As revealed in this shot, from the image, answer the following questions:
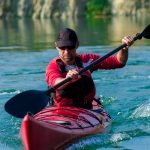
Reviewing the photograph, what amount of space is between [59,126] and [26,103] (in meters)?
0.72

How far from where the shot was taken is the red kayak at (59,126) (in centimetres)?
634

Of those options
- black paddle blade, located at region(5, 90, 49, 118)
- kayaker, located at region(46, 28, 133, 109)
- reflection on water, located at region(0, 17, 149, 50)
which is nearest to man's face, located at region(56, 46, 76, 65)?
kayaker, located at region(46, 28, 133, 109)

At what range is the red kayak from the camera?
20.8ft

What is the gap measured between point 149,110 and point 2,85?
3.44 metres

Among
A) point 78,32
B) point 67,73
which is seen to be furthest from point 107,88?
point 78,32

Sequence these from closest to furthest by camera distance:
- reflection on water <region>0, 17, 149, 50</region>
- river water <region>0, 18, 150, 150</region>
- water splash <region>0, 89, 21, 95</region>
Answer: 1. river water <region>0, 18, 150, 150</region>
2. water splash <region>0, 89, 21, 95</region>
3. reflection on water <region>0, 17, 149, 50</region>

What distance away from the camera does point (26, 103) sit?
24.1ft

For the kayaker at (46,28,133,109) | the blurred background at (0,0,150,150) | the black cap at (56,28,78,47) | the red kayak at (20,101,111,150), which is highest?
the black cap at (56,28,78,47)

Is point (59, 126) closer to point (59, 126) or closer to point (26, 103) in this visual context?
point (59, 126)

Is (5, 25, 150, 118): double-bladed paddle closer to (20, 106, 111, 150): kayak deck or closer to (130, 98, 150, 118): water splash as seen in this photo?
(20, 106, 111, 150): kayak deck

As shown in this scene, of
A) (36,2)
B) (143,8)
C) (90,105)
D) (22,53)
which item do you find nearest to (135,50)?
(22,53)

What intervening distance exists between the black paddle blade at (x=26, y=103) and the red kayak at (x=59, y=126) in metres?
0.11

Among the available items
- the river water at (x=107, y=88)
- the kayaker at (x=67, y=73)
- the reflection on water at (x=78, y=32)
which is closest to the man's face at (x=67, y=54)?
the kayaker at (x=67, y=73)

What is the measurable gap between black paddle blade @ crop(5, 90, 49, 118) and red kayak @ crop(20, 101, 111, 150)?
4.3 inches
